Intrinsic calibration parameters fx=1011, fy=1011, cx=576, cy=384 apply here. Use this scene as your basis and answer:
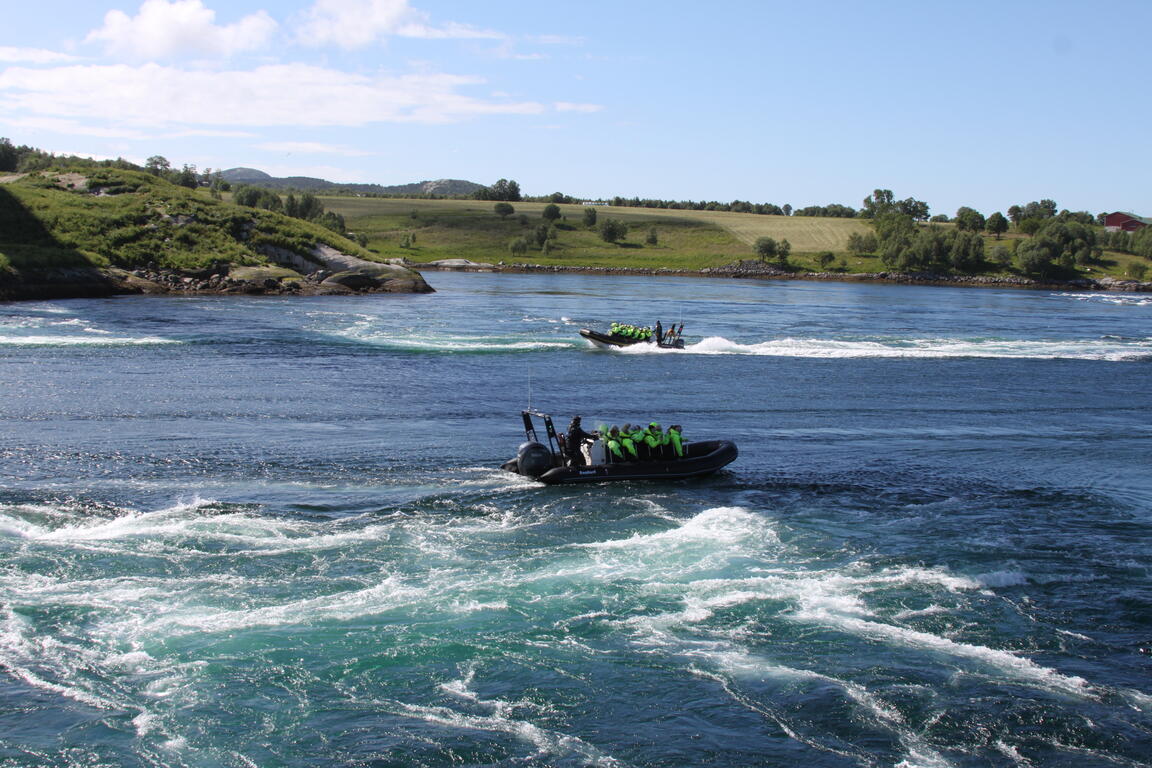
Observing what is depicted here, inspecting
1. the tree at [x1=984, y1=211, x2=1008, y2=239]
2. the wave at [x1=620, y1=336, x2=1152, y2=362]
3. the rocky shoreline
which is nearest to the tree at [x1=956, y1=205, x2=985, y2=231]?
the tree at [x1=984, y1=211, x2=1008, y2=239]

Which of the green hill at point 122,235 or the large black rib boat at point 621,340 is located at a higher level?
the green hill at point 122,235

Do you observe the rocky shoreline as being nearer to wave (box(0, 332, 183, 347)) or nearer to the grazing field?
the grazing field

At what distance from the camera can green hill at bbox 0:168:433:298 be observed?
76812mm

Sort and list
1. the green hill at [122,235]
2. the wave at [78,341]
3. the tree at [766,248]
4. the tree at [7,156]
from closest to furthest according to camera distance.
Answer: the wave at [78,341], the green hill at [122,235], the tree at [7,156], the tree at [766,248]

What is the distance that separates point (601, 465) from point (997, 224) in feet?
540

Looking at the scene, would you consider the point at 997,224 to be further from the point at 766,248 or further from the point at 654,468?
the point at 654,468

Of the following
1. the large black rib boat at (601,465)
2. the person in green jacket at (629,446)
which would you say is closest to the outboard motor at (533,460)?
the large black rib boat at (601,465)

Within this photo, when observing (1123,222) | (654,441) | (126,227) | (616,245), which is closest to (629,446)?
(654,441)

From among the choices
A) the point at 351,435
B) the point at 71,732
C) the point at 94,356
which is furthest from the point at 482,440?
the point at 94,356

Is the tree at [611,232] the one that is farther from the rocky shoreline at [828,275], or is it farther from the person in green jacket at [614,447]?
the person in green jacket at [614,447]

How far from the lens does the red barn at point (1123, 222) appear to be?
623 ft

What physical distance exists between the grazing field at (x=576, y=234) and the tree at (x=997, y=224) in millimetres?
21954

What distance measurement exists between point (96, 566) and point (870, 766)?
16.6m

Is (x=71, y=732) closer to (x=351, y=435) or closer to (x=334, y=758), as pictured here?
(x=334, y=758)
